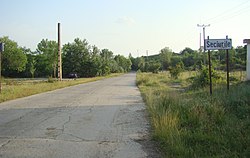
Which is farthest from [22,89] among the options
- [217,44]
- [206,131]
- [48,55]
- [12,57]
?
[48,55]

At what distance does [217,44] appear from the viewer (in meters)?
12.0

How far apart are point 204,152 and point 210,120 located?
101 inches

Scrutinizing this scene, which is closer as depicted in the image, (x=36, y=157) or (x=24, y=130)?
(x=36, y=157)

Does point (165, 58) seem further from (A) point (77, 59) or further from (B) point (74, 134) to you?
(B) point (74, 134)

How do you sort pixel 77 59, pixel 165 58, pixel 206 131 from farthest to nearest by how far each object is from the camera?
1. pixel 165 58
2. pixel 77 59
3. pixel 206 131

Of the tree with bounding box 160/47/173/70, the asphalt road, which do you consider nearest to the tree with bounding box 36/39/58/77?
the tree with bounding box 160/47/173/70

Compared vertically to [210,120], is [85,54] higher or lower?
higher

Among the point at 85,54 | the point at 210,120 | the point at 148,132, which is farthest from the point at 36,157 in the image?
the point at 85,54

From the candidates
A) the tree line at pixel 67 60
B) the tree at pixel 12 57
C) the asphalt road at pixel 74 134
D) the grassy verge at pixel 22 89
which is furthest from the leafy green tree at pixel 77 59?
the asphalt road at pixel 74 134

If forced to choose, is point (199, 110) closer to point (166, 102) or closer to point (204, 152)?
→ point (166, 102)

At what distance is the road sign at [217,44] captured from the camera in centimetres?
1186

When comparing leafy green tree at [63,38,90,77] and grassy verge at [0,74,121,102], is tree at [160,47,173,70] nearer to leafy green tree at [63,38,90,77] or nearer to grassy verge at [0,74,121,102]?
leafy green tree at [63,38,90,77]

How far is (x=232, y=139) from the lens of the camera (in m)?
6.26

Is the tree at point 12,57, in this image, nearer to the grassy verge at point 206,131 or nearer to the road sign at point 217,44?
the road sign at point 217,44
